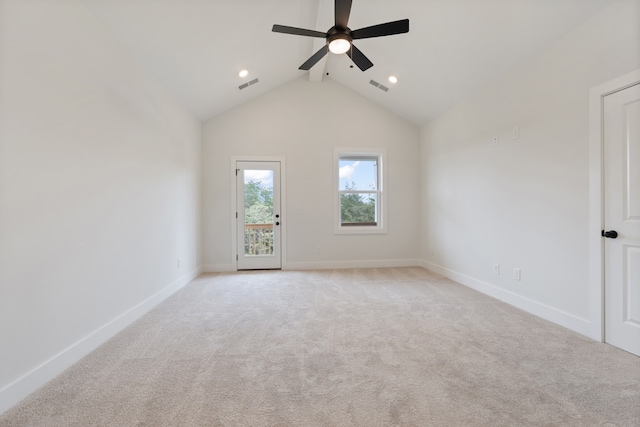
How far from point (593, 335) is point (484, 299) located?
3.43 feet

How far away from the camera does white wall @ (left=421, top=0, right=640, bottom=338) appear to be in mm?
2316

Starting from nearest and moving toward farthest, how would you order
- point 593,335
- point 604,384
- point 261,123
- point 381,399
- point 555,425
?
point 555,425, point 381,399, point 604,384, point 593,335, point 261,123

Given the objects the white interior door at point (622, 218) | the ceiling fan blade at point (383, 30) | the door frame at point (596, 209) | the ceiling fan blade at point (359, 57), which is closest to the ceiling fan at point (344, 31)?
the ceiling fan blade at point (383, 30)

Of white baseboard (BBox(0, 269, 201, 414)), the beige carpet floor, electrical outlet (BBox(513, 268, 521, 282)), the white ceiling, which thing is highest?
the white ceiling

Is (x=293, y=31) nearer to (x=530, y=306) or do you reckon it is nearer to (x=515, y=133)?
(x=515, y=133)

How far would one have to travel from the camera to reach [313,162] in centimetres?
509

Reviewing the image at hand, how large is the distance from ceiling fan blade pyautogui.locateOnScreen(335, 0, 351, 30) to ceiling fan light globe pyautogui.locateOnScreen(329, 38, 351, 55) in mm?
103

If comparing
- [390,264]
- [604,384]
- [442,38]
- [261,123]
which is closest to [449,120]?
[442,38]

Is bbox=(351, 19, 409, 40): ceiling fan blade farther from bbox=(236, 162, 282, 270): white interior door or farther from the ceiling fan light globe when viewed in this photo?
bbox=(236, 162, 282, 270): white interior door

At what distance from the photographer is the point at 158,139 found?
3285 millimetres

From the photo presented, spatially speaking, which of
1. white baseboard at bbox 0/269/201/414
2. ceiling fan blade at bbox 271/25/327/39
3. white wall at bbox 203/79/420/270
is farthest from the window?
white baseboard at bbox 0/269/201/414

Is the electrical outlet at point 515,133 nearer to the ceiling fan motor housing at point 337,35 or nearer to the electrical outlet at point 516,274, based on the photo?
the electrical outlet at point 516,274

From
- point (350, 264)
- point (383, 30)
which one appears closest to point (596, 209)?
point (383, 30)

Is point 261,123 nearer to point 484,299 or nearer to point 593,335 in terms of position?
point 484,299
